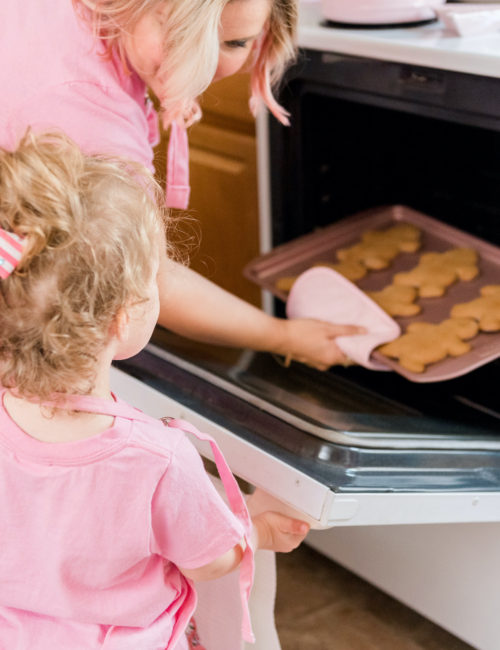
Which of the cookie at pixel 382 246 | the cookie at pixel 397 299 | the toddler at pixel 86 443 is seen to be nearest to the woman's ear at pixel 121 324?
the toddler at pixel 86 443

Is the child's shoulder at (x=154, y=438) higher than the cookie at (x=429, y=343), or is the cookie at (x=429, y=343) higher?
the child's shoulder at (x=154, y=438)

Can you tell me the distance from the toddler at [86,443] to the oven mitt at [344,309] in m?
0.40

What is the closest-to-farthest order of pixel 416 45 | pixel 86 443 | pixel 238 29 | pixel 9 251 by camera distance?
pixel 9 251 < pixel 86 443 < pixel 238 29 < pixel 416 45

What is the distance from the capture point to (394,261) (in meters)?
1.47

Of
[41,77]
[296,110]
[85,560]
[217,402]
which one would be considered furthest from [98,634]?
[296,110]

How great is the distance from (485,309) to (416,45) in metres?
0.40

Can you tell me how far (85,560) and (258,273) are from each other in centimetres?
73

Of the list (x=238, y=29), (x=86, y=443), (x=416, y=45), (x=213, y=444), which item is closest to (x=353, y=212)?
(x=416, y=45)

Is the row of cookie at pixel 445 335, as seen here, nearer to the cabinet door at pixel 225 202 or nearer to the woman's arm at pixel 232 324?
the woman's arm at pixel 232 324

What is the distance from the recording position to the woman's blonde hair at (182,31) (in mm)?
895

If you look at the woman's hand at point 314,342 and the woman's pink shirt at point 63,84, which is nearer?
the woman's pink shirt at point 63,84

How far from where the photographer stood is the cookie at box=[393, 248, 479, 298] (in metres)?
1.37

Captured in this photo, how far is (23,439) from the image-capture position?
30.0 inches

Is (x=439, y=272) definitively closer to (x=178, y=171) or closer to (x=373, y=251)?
(x=373, y=251)
